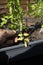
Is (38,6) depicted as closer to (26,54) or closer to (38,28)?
(38,28)

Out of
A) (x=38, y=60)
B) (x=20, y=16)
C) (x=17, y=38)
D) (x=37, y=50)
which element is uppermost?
(x=20, y=16)

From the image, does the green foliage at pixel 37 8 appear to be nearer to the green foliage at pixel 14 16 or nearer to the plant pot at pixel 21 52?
the green foliage at pixel 14 16

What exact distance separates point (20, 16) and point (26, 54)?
0.30 meters

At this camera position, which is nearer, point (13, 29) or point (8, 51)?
point (8, 51)

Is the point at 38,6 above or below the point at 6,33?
above

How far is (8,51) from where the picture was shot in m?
1.61

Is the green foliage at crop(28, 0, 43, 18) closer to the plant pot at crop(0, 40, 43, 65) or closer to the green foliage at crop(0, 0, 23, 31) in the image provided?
the green foliage at crop(0, 0, 23, 31)

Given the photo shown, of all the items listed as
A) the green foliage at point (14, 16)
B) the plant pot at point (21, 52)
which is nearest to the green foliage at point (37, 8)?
the green foliage at point (14, 16)

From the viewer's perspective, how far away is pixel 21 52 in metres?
1.71

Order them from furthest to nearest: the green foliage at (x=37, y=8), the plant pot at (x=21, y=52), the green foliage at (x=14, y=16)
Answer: the green foliage at (x=37, y=8) → the green foliage at (x=14, y=16) → the plant pot at (x=21, y=52)

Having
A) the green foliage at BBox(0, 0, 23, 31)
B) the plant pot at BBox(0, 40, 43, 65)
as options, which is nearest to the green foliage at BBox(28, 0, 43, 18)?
the green foliage at BBox(0, 0, 23, 31)

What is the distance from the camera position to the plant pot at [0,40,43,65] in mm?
1613

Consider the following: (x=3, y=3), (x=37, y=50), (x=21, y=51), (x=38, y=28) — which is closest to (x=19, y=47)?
(x=21, y=51)

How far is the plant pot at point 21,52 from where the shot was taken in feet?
5.29
